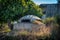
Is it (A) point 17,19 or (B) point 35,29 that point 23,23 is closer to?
(A) point 17,19

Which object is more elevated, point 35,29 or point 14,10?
point 14,10

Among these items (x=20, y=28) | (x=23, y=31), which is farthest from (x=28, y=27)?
(x=23, y=31)

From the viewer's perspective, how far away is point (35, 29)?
1639 cm

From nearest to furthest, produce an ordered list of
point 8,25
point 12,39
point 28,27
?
point 12,39 → point 28,27 → point 8,25

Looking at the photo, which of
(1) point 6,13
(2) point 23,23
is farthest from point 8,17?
(2) point 23,23

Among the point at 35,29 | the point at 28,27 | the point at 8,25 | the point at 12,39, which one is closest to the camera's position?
the point at 12,39

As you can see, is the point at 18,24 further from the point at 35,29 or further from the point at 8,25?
the point at 35,29

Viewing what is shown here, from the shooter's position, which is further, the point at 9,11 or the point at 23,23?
the point at 23,23

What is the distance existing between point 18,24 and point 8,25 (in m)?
0.96

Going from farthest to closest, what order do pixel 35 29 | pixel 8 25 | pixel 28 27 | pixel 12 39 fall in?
pixel 8 25 < pixel 28 27 < pixel 35 29 < pixel 12 39

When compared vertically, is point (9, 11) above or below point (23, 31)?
above

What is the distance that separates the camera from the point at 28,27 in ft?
57.4

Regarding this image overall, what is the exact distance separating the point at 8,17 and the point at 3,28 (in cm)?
211

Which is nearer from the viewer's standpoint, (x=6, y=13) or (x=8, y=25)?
(x=6, y=13)
